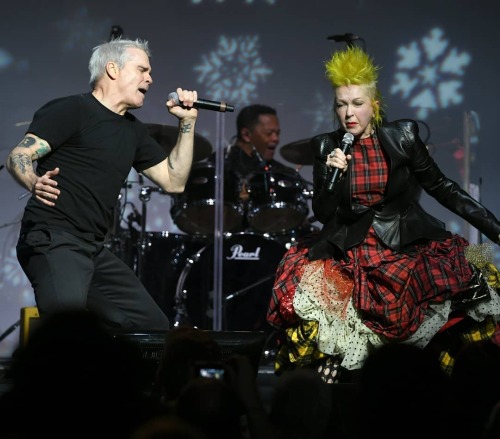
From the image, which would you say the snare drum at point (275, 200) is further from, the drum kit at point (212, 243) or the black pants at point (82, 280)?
the black pants at point (82, 280)

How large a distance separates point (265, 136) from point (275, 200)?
588 millimetres

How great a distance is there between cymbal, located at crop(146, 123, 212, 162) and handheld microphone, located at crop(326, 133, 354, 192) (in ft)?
7.96

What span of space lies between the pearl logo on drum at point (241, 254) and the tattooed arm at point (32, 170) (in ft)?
9.33

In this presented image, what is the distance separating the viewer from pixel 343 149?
4.11m

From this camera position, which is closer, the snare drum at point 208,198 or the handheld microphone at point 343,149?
the handheld microphone at point 343,149

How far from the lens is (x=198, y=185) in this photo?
655 centimetres

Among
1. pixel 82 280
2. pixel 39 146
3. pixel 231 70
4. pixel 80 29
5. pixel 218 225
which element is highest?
pixel 80 29

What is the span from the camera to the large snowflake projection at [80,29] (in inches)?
286

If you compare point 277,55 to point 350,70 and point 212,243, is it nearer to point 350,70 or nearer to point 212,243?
point 212,243

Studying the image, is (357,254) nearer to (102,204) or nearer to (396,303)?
(396,303)

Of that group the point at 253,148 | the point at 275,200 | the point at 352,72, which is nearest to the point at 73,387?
the point at 352,72

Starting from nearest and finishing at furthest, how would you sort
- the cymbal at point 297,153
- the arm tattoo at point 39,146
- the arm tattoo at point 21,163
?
the arm tattoo at point 21,163, the arm tattoo at point 39,146, the cymbal at point 297,153

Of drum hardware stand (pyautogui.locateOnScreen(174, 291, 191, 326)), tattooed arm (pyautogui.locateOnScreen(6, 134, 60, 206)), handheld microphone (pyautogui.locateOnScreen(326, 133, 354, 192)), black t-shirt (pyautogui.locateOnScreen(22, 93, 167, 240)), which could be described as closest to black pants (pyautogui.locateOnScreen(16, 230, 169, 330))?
black t-shirt (pyautogui.locateOnScreen(22, 93, 167, 240))

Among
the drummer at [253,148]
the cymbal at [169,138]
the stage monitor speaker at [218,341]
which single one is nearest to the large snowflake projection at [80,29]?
the cymbal at [169,138]
